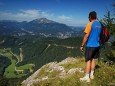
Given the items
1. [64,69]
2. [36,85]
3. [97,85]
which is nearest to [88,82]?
[97,85]

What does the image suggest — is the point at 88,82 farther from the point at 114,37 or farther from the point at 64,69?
the point at 114,37

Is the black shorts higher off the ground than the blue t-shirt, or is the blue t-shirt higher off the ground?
the blue t-shirt

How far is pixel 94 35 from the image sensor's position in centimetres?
1037

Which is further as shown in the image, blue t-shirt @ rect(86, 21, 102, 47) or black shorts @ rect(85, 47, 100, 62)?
black shorts @ rect(85, 47, 100, 62)

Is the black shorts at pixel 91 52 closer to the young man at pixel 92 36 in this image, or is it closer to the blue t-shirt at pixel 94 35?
the young man at pixel 92 36

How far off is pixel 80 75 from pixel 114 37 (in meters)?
9.74

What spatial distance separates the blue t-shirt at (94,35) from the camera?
10.3 metres

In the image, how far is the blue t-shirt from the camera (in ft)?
A: 33.7

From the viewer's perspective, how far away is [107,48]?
2094cm

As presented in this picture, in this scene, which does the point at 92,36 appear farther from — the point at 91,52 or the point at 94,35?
the point at 91,52

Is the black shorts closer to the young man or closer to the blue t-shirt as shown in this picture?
the young man

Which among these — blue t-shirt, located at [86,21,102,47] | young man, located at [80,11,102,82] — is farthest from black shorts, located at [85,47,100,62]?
blue t-shirt, located at [86,21,102,47]

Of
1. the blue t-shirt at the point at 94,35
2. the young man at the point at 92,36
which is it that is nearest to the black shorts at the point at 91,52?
the young man at the point at 92,36

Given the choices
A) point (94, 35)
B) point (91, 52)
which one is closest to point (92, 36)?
point (94, 35)
